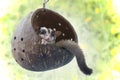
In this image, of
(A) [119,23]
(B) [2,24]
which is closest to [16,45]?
(B) [2,24]

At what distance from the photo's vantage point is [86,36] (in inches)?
113

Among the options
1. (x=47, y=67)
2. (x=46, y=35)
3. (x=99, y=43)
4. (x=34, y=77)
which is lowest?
(x=34, y=77)

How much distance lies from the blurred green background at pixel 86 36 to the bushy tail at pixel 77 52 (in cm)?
148

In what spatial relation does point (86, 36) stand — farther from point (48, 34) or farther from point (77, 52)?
point (77, 52)

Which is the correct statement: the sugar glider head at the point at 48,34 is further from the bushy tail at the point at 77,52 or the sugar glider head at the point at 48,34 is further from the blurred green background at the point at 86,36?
the blurred green background at the point at 86,36

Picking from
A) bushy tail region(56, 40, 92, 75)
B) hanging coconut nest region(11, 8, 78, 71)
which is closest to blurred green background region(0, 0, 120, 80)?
hanging coconut nest region(11, 8, 78, 71)

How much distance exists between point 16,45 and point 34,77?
1446mm

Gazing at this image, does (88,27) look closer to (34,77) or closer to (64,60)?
(34,77)

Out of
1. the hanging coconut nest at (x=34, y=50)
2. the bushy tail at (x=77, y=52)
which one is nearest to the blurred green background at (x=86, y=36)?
the hanging coconut nest at (x=34, y=50)

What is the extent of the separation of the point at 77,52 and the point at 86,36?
1593mm

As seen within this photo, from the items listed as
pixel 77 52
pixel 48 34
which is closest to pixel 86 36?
pixel 48 34

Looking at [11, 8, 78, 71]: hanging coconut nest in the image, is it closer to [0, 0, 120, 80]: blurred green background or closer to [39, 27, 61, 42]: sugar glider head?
[39, 27, 61, 42]: sugar glider head

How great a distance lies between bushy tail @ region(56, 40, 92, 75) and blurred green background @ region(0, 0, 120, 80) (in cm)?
148

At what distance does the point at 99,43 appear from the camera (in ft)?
9.53
